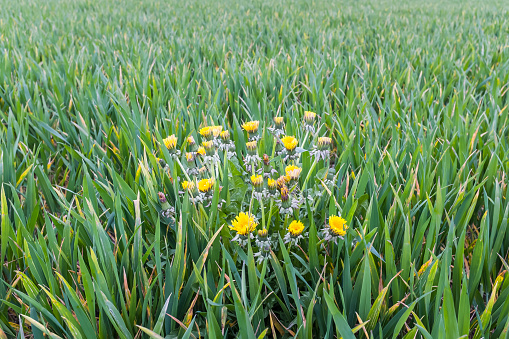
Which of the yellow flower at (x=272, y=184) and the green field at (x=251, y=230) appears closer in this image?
the green field at (x=251, y=230)

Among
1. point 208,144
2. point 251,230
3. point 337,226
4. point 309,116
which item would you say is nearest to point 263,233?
point 251,230

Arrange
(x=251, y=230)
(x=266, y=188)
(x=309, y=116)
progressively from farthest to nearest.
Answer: (x=309, y=116)
(x=266, y=188)
(x=251, y=230)

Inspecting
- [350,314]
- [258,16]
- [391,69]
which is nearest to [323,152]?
[350,314]

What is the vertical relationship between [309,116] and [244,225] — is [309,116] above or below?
A: above

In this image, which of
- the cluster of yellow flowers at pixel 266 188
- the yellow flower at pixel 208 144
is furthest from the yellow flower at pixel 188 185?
the yellow flower at pixel 208 144

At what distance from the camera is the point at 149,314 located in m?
0.65

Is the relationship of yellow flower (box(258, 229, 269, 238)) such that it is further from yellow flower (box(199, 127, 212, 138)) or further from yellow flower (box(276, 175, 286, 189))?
yellow flower (box(199, 127, 212, 138))

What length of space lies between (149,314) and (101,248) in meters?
0.15

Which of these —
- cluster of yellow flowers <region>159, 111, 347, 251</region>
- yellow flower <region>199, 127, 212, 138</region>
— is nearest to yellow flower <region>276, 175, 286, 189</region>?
cluster of yellow flowers <region>159, 111, 347, 251</region>

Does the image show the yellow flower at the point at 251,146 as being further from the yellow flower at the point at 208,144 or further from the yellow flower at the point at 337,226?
the yellow flower at the point at 337,226

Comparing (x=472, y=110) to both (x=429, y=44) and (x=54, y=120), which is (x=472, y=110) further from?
(x=54, y=120)

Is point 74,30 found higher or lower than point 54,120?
higher

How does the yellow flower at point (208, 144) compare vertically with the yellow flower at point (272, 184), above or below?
above

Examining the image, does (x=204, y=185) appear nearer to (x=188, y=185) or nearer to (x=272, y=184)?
(x=188, y=185)
